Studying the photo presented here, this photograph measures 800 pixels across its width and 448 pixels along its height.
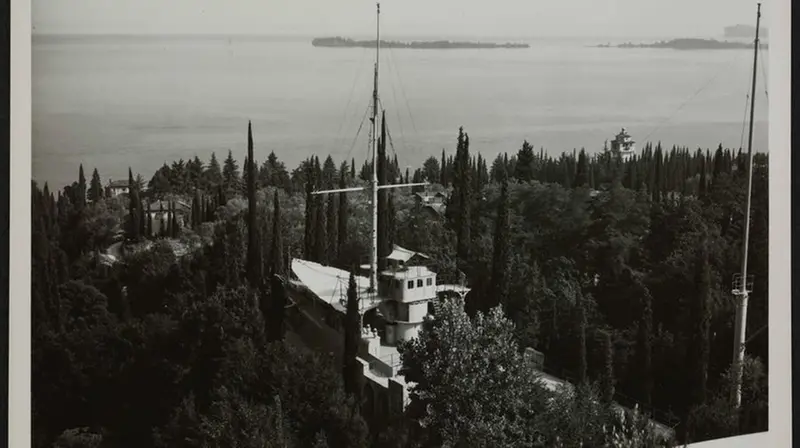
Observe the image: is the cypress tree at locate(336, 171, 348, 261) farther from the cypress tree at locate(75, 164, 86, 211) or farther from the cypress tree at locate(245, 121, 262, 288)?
the cypress tree at locate(75, 164, 86, 211)

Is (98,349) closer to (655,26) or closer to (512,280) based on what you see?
(512,280)

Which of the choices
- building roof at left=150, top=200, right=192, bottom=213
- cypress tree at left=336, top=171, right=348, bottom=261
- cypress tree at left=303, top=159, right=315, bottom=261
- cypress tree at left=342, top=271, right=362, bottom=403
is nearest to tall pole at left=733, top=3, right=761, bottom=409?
cypress tree at left=342, top=271, right=362, bottom=403

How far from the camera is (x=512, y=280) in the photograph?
A: 241 inches

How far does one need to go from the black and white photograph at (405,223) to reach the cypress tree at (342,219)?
0.01m

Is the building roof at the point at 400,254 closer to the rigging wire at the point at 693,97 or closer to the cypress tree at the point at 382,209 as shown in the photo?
the cypress tree at the point at 382,209

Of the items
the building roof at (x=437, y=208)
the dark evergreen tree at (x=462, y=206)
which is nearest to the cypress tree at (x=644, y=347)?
the dark evergreen tree at (x=462, y=206)

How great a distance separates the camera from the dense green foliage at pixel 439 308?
5.36 m

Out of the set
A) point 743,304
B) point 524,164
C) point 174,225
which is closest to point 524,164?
point 524,164

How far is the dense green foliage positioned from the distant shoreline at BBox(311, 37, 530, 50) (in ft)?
1.51

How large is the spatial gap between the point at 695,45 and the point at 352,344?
2553 mm

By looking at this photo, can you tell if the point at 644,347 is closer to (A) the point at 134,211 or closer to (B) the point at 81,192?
(A) the point at 134,211
